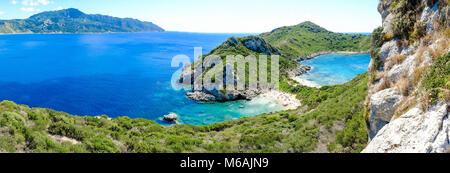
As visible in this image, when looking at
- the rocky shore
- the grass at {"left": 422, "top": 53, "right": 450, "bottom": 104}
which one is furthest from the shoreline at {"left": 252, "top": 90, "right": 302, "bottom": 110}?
the grass at {"left": 422, "top": 53, "right": 450, "bottom": 104}

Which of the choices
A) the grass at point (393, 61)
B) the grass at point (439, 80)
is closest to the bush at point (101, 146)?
the grass at point (439, 80)

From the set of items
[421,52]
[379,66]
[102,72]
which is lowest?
[102,72]

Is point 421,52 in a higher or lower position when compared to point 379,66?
higher

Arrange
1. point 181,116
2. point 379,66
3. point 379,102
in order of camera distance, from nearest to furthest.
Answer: point 379,102
point 379,66
point 181,116

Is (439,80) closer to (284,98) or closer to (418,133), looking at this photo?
(418,133)

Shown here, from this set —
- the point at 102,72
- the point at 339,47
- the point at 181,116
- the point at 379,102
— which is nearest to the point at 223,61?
the point at 181,116
